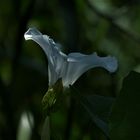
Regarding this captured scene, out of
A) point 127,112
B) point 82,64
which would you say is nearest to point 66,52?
point 82,64

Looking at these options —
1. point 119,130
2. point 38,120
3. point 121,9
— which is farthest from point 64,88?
point 121,9

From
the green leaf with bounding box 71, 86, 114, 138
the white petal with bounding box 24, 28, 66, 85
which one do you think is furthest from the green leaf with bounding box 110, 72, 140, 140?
the white petal with bounding box 24, 28, 66, 85

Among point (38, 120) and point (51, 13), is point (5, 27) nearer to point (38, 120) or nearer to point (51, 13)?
point (51, 13)

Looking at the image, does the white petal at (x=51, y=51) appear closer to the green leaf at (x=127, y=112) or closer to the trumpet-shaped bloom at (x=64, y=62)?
the trumpet-shaped bloom at (x=64, y=62)

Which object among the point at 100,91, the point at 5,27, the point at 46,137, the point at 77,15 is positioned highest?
the point at 46,137

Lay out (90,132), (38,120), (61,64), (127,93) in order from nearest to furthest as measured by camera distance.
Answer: (127,93)
(61,64)
(90,132)
(38,120)

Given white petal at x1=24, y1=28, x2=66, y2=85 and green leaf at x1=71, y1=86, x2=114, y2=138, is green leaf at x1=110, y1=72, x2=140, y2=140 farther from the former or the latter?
white petal at x1=24, y1=28, x2=66, y2=85
